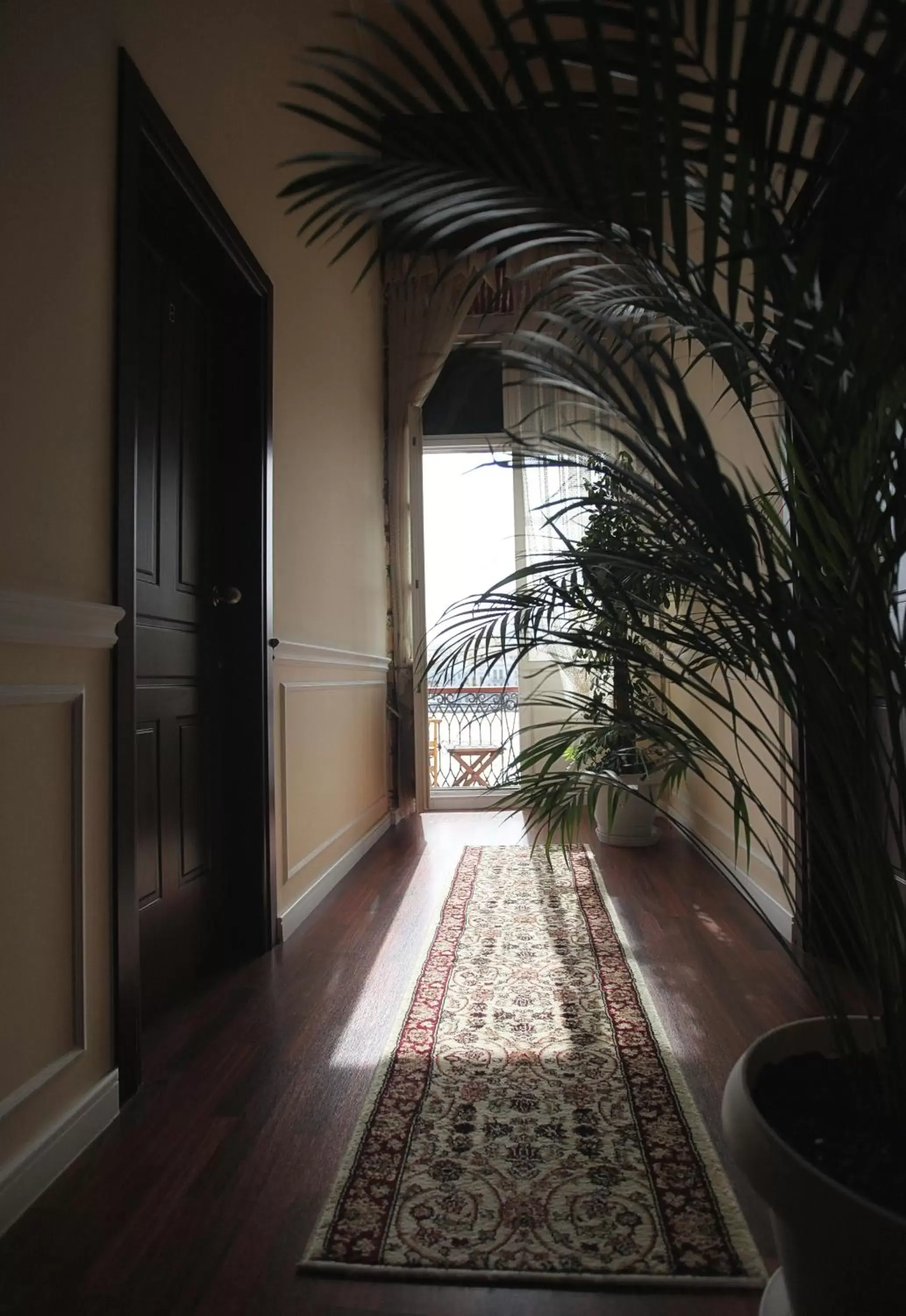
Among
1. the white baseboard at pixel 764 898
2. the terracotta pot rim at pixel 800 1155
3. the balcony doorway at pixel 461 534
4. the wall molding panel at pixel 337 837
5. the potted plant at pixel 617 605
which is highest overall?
the balcony doorway at pixel 461 534

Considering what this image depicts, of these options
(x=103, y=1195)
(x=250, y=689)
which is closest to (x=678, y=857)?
(x=250, y=689)

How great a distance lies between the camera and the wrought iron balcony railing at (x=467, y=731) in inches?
223

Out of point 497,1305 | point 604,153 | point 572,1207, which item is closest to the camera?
point 604,153

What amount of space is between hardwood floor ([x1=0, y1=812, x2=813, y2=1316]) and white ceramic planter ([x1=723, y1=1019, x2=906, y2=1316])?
0.28 metres

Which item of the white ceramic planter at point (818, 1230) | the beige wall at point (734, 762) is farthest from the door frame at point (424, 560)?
the white ceramic planter at point (818, 1230)

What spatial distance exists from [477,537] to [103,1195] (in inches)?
161

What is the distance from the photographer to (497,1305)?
3.33ft

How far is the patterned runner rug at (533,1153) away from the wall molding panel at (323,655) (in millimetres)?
1053

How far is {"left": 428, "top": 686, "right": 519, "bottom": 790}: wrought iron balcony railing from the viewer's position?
566 centimetres

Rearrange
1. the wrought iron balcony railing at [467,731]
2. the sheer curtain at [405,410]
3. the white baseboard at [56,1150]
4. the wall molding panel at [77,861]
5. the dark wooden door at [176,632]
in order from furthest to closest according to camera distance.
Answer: the wrought iron balcony railing at [467,731]
the sheer curtain at [405,410]
the dark wooden door at [176,632]
the wall molding panel at [77,861]
the white baseboard at [56,1150]

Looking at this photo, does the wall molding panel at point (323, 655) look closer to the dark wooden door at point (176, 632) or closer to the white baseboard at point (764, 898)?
the dark wooden door at point (176, 632)

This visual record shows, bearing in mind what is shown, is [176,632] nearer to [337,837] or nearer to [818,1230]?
[337,837]

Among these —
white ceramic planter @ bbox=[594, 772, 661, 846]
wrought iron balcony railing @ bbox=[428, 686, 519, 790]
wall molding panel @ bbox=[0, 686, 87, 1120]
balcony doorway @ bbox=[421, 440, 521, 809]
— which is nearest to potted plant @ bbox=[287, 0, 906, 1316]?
wall molding panel @ bbox=[0, 686, 87, 1120]

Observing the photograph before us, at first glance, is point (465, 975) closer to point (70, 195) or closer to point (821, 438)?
point (821, 438)
